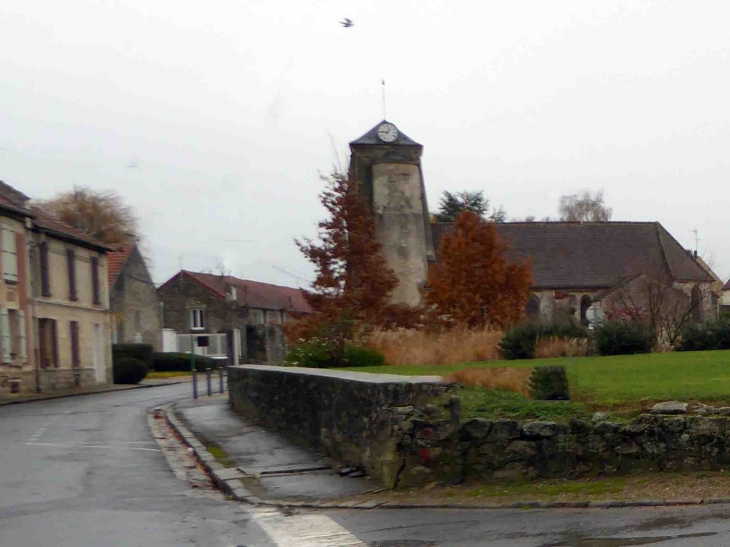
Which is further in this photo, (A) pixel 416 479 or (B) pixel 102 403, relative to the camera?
(B) pixel 102 403

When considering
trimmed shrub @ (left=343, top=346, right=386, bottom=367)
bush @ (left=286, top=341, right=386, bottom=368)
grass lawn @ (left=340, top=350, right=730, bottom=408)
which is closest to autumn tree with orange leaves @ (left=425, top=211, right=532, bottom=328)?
trimmed shrub @ (left=343, top=346, right=386, bottom=367)

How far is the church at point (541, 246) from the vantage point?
55656 mm

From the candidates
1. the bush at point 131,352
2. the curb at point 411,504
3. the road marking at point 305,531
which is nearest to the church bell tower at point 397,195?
the bush at point 131,352

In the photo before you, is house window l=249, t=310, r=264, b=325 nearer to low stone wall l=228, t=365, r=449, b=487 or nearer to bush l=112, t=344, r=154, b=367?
bush l=112, t=344, r=154, b=367

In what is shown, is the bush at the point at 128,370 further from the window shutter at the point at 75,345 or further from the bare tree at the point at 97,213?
the bare tree at the point at 97,213

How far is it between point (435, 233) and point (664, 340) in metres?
34.6

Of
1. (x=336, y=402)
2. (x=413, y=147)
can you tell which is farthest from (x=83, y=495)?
(x=413, y=147)

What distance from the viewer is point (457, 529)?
26.3 ft

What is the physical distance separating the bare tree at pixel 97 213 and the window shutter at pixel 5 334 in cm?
3234

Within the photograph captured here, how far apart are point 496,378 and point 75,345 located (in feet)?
87.8

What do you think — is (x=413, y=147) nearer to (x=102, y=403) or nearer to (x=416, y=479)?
(x=102, y=403)

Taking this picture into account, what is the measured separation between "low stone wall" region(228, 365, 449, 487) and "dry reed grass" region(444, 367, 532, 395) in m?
1.76

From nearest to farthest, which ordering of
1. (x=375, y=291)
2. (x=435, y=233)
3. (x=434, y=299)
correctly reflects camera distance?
(x=375, y=291), (x=434, y=299), (x=435, y=233)

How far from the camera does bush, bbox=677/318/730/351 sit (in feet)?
78.4
